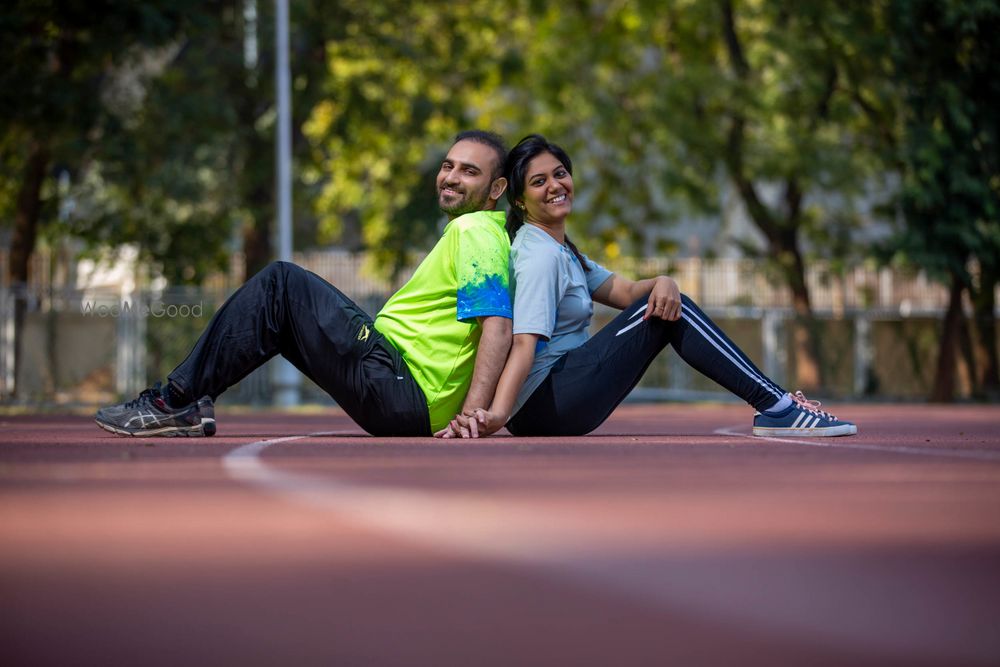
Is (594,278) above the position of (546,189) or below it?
below

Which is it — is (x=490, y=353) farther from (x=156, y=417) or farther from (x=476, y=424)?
(x=156, y=417)

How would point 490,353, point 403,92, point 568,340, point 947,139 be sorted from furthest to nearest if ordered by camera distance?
point 403,92 < point 947,139 < point 568,340 < point 490,353

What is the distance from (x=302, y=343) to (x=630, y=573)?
3.66m

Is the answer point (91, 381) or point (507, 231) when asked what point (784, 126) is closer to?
point (91, 381)

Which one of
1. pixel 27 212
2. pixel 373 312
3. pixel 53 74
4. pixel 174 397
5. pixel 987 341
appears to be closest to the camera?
pixel 174 397

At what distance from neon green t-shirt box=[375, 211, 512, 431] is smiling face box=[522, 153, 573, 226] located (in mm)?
163

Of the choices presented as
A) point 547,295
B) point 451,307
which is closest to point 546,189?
point 547,295

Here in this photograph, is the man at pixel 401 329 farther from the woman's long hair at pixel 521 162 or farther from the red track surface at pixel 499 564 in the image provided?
the red track surface at pixel 499 564

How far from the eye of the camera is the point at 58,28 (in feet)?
66.9

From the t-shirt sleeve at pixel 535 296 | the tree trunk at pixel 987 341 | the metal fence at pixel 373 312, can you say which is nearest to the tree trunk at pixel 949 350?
the metal fence at pixel 373 312

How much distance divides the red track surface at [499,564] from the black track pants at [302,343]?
0.97 m

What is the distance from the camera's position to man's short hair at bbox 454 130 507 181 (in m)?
6.30

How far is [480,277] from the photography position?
595 centimetres

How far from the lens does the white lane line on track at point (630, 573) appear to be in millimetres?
2252
